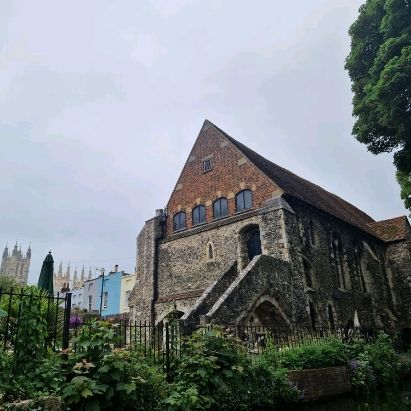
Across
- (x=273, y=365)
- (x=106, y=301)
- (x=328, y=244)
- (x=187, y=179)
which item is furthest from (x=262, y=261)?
(x=106, y=301)

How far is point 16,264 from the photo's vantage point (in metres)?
119

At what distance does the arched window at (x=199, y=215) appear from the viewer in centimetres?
2248

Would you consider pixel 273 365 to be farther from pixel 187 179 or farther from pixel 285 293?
pixel 187 179

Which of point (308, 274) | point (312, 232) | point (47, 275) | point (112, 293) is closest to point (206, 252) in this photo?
point (308, 274)

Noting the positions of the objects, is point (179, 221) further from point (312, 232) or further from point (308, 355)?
point (308, 355)

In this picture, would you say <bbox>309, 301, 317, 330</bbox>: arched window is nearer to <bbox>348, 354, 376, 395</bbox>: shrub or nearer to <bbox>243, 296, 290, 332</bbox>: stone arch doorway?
<bbox>243, 296, 290, 332</bbox>: stone arch doorway

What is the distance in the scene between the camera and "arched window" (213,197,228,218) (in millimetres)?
21422

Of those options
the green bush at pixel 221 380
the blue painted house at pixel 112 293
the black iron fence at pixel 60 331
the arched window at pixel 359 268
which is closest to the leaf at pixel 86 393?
the black iron fence at pixel 60 331

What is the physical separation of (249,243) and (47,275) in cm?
998

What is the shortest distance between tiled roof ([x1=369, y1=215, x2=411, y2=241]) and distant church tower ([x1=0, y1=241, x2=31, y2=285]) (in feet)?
369

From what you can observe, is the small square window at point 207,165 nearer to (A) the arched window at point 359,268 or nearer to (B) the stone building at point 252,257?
(B) the stone building at point 252,257

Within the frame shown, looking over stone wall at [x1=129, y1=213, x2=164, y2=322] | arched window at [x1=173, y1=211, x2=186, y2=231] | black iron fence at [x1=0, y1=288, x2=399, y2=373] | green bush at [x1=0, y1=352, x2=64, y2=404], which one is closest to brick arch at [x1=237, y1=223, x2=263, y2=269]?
arched window at [x1=173, y1=211, x2=186, y2=231]

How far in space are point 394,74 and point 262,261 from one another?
8.51 metres

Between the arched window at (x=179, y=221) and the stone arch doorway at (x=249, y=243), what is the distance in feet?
15.6
